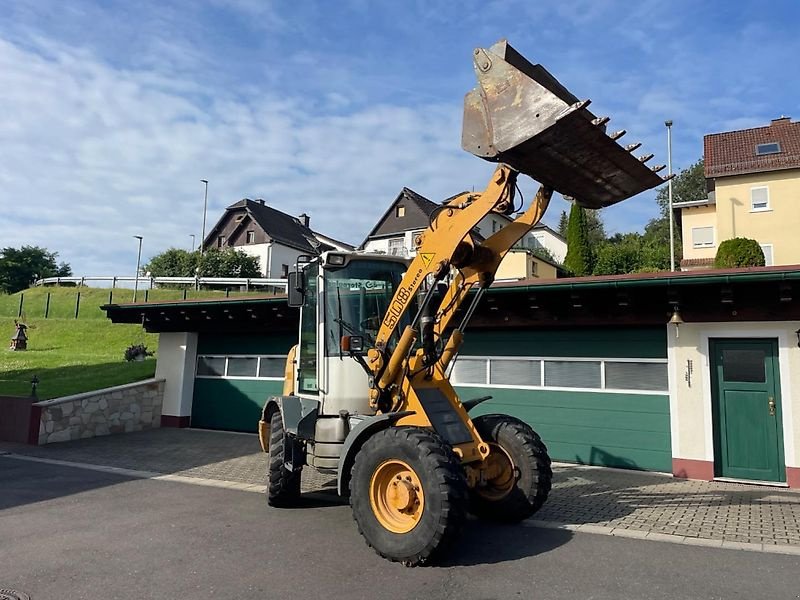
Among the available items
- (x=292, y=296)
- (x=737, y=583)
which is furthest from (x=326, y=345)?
(x=737, y=583)

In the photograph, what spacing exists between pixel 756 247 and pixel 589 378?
47.1 feet

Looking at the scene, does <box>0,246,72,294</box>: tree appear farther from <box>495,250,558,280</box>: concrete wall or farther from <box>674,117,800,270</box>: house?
<box>674,117,800,270</box>: house

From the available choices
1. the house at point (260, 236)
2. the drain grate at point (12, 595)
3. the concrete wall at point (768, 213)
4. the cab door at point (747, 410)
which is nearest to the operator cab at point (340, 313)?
the drain grate at point (12, 595)

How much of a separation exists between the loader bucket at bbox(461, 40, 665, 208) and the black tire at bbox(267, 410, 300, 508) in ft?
12.7

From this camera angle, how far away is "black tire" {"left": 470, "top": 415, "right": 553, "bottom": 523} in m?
5.74

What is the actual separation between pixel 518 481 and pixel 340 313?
2.56 metres

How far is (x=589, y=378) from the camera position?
9.75 metres

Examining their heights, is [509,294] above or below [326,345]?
above

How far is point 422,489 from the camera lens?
15.2 feet

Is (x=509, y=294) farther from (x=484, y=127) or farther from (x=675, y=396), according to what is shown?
(x=484, y=127)

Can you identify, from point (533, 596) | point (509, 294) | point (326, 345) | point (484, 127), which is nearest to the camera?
point (533, 596)

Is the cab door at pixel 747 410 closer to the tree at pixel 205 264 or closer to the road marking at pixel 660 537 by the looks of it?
the road marking at pixel 660 537

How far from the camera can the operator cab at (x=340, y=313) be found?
618cm

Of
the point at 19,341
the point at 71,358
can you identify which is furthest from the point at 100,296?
the point at 71,358
